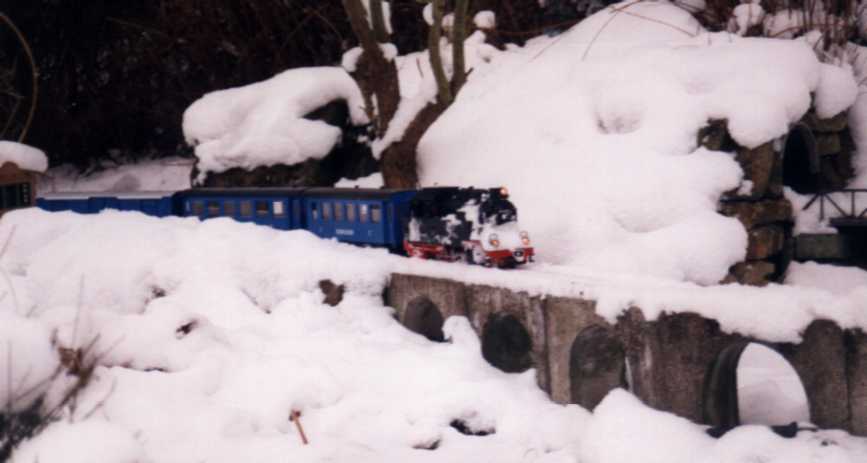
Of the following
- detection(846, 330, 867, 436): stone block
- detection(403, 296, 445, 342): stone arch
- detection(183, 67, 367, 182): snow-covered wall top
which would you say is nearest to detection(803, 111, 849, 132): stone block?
detection(846, 330, 867, 436): stone block

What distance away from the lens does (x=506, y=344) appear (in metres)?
13.3

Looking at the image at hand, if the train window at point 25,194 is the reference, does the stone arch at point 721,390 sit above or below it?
below

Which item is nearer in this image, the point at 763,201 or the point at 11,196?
the point at 763,201

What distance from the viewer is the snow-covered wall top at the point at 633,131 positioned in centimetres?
1477

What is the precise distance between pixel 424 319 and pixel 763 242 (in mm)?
6115

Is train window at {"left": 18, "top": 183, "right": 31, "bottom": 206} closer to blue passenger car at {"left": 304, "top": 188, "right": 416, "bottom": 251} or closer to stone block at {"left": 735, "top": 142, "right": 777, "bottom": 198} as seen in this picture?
blue passenger car at {"left": 304, "top": 188, "right": 416, "bottom": 251}

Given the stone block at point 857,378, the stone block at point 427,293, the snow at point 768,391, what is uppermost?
the stone block at point 427,293

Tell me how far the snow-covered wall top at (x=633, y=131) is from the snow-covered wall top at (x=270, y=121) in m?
2.38

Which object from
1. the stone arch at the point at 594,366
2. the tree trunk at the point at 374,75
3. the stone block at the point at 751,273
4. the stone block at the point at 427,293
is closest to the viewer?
the stone arch at the point at 594,366

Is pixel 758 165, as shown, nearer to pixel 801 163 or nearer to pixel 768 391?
pixel 801 163

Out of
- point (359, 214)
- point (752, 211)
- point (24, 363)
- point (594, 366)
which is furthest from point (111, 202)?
point (24, 363)

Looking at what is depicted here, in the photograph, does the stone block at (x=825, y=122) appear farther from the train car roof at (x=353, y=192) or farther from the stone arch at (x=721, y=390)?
the train car roof at (x=353, y=192)

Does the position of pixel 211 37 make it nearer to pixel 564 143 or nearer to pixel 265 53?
pixel 265 53

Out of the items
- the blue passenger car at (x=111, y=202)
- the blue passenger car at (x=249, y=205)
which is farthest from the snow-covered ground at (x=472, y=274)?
the blue passenger car at (x=111, y=202)
